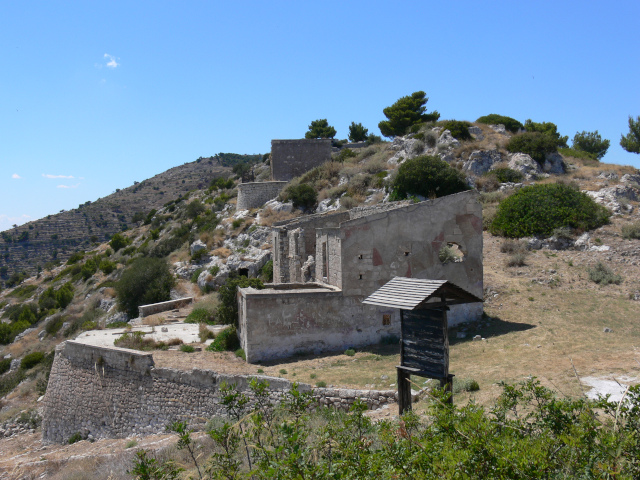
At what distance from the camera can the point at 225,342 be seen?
1583cm

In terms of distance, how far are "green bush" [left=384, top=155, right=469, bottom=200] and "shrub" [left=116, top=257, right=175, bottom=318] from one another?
46.7 ft

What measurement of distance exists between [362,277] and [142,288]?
17.3m

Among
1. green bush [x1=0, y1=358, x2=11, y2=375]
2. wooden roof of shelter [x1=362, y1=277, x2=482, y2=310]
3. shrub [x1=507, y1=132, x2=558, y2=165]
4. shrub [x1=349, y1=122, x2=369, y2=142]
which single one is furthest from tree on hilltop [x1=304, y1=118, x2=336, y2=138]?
wooden roof of shelter [x1=362, y1=277, x2=482, y2=310]

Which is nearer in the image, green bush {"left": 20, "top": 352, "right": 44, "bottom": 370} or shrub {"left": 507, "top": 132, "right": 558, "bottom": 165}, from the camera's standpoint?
green bush {"left": 20, "top": 352, "right": 44, "bottom": 370}

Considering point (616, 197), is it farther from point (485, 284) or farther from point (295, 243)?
point (295, 243)

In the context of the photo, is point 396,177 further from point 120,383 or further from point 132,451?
point 132,451

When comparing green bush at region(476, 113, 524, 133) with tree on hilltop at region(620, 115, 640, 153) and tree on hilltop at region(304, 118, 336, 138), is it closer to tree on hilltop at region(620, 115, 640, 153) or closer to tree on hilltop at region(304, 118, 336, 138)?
tree on hilltop at region(620, 115, 640, 153)

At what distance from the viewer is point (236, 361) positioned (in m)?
14.2

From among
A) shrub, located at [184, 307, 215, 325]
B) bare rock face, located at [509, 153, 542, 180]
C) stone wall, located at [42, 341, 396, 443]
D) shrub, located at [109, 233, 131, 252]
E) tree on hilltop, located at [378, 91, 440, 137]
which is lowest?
stone wall, located at [42, 341, 396, 443]

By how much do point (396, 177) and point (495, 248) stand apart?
8415mm

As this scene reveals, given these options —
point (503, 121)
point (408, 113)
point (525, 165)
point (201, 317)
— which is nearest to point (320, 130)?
point (408, 113)

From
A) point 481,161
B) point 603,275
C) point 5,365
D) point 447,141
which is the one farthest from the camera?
point 447,141

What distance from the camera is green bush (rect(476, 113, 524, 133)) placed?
138 ft

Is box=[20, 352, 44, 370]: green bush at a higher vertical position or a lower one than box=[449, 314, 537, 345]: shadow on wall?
lower
